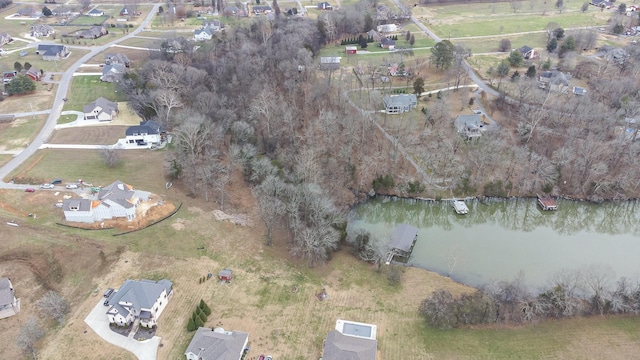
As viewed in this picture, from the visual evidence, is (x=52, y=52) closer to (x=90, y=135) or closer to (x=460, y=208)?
(x=90, y=135)

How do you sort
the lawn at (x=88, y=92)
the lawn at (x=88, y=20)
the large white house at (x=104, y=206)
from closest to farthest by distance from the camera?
the large white house at (x=104, y=206), the lawn at (x=88, y=92), the lawn at (x=88, y=20)

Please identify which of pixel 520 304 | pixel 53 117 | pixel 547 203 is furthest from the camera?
pixel 53 117

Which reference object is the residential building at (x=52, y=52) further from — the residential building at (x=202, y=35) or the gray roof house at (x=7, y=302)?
the gray roof house at (x=7, y=302)

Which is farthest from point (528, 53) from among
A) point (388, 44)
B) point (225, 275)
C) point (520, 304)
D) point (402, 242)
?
point (225, 275)

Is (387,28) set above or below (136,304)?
above

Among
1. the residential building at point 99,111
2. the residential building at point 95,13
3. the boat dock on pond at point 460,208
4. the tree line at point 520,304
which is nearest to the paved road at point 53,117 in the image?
the residential building at point 99,111

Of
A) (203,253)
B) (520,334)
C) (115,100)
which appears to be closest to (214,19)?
(115,100)

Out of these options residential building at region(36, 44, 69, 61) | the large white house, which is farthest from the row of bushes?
residential building at region(36, 44, 69, 61)
